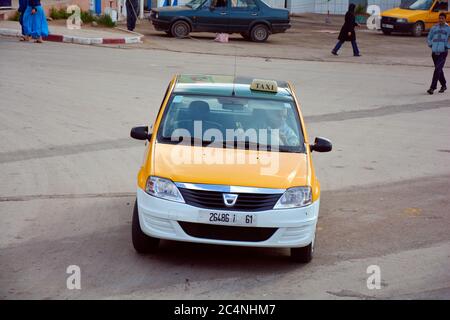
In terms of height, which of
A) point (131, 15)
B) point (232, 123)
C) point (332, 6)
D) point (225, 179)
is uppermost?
point (232, 123)

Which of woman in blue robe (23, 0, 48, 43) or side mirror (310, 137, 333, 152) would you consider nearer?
side mirror (310, 137, 333, 152)

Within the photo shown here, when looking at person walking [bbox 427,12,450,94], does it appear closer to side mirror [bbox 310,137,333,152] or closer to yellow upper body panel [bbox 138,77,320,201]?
side mirror [bbox 310,137,333,152]

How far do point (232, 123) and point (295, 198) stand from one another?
56.1 inches

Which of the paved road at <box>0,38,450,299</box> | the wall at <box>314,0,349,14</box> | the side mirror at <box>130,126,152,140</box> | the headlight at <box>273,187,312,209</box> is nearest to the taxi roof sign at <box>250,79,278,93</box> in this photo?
the side mirror at <box>130,126,152,140</box>

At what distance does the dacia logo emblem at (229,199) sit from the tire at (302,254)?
822 millimetres

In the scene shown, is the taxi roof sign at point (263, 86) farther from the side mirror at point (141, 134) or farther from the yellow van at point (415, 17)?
the yellow van at point (415, 17)

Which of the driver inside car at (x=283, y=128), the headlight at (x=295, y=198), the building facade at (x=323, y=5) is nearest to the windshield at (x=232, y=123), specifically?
the driver inside car at (x=283, y=128)

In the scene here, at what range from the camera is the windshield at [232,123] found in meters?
9.37

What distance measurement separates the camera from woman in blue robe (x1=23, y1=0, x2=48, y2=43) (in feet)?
88.4

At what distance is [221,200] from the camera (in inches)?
327

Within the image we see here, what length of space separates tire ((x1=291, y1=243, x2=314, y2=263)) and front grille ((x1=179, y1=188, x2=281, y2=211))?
58cm

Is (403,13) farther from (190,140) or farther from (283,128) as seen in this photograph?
(190,140)

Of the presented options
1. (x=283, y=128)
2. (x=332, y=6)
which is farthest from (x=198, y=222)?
(x=332, y=6)

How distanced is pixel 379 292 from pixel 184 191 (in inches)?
77.1
